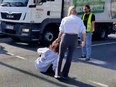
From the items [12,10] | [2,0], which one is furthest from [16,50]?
[2,0]

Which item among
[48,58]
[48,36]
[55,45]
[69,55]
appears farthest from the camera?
[48,36]

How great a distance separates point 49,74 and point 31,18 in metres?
4.83

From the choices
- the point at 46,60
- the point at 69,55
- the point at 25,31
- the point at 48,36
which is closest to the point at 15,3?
the point at 25,31

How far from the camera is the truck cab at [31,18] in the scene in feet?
43.4

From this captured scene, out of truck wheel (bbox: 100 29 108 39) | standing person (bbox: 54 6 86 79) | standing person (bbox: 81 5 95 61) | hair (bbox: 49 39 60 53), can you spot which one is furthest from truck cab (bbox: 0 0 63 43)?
standing person (bbox: 54 6 86 79)

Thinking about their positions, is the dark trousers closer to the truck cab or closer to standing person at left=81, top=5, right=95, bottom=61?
standing person at left=81, top=5, right=95, bottom=61

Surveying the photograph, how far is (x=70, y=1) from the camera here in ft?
47.1

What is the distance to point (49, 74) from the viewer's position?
8820 millimetres

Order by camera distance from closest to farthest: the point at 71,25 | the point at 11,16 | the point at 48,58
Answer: the point at 71,25 → the point at 48,58 → the point at 11,16

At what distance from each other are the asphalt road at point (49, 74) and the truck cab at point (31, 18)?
65 cm

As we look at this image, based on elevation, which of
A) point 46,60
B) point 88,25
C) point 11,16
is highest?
point 11,16

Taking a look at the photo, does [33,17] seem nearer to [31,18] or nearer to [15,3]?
[31,18]

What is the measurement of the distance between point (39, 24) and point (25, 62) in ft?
11.7

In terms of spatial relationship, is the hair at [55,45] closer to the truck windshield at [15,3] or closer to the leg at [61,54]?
the leg at [61,54]
